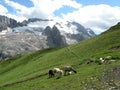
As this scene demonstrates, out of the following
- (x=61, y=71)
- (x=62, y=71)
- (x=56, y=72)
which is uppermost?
(x=61, y=71)

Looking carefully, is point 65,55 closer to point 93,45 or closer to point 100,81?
point 93,45

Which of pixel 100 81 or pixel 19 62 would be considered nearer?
pixel 100 81

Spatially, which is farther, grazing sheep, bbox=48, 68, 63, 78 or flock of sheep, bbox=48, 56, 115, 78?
grazing sheep, bbox=48, 68, 63, 78

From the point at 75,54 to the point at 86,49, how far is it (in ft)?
14.9

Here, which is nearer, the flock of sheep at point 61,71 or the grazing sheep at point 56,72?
the flock of sheep at point 61,71

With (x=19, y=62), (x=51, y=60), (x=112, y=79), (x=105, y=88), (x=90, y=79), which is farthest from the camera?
(x=19, y=62)

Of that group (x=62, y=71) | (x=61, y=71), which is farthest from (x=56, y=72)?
(x=61, y=71)

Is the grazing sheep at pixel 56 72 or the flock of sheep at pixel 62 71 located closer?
the flock of sheep at pixel 62 71

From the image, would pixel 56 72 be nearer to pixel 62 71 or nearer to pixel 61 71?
pixel 62 71

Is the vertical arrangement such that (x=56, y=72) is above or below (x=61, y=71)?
below

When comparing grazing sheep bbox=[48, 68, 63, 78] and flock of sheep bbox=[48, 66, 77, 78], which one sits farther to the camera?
grazing sheep bbox=[48, 68, 63, 78]

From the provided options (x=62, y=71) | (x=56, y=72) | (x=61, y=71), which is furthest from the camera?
(x=56, y=72)

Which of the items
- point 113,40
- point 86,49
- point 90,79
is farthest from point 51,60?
point 90,79

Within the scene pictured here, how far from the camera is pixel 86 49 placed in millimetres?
103750
